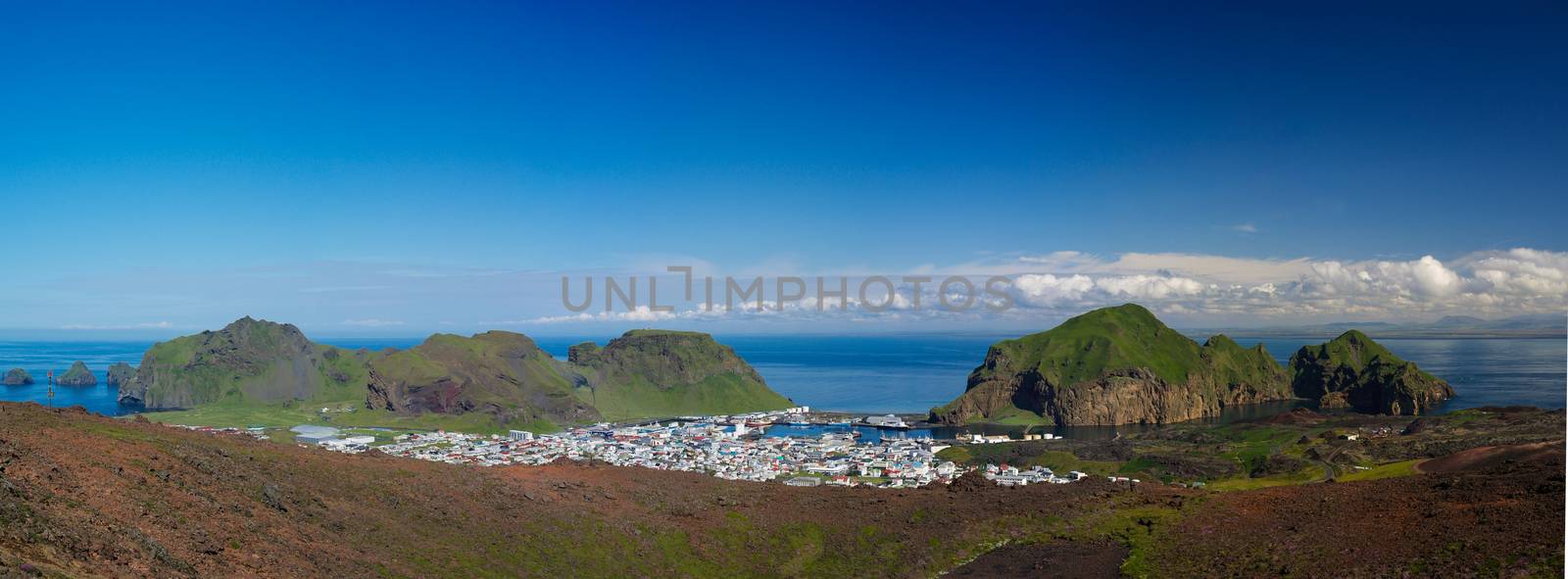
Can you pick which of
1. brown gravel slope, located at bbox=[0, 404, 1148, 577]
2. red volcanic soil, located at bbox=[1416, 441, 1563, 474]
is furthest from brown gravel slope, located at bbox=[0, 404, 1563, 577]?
red volcanic soil, located at bbox=[1416, 441, 1563, 474]

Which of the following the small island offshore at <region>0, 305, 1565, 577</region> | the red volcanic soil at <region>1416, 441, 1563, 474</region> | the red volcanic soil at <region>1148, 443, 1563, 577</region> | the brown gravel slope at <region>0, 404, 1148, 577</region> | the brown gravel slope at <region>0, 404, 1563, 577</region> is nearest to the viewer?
the brown gravel slope at <region>0, 404, 1148, 577</region>

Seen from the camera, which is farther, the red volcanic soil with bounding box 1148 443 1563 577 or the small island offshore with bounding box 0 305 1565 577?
the red volcanic soil with bounding box 1148 443 1563 577

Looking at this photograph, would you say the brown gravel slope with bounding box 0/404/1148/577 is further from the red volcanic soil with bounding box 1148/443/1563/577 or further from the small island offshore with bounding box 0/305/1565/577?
the red volcanic soil with bounding box 1148/443/1563/577

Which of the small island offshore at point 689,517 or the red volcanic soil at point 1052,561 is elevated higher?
the small island offshore at point 689,517

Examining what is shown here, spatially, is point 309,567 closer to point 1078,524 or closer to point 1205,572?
point 1205,572

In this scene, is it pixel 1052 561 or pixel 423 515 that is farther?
pixel 1052 561

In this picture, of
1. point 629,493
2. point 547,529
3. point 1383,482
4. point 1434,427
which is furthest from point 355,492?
point 1434,427

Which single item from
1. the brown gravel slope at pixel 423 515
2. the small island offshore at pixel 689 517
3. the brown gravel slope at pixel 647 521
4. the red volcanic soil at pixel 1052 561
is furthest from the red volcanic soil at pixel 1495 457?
the red volcanic soil at pixel 1052 561

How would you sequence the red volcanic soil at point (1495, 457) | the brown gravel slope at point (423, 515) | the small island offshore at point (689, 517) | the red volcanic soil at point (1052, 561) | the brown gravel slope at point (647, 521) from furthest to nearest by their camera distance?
the red volcanic soil at point (1495, 457) → the red volcanic soil at point (1052, 561) → the small island offshore at point (689, 517) → the brown gravel slope at point (647, 521) → the brown gravel slope at point (423, 515)

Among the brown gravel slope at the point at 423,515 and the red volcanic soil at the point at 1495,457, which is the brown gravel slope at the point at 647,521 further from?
the red volcanic soil at the point at 1495,457

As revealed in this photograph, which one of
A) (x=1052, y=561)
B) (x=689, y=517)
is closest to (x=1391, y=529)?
(x=1052, y=561)

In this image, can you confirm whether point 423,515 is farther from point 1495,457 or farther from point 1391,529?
point 1495,457
